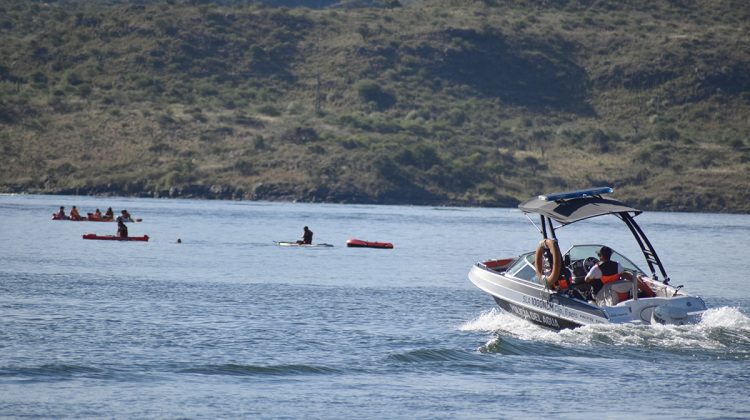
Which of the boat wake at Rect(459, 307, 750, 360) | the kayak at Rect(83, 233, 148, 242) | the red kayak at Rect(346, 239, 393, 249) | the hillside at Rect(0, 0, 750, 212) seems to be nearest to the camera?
the boat wake at Rect(459, 307, 750, 360)

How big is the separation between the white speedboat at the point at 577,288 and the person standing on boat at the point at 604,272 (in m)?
0.14

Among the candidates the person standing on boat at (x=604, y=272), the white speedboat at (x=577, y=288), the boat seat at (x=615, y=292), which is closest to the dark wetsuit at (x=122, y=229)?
the white speedboat at (x=577, y=288)

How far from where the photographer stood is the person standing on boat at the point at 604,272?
2655cm

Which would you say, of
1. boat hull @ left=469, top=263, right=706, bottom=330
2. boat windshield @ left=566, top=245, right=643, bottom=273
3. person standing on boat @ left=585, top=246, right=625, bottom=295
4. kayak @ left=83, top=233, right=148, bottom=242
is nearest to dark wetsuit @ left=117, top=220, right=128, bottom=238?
kayak @ left=83, top=233, right=148, bottom=242

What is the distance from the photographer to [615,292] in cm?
2630

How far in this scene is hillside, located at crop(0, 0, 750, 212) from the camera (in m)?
111

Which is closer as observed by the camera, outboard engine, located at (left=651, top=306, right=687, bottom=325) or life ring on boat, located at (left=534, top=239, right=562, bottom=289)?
outboard engine, located at (left=651, top=306, right=687, bottom=325)

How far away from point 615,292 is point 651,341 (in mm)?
1718

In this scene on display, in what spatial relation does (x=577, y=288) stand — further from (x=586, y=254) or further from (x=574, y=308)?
(x=586, y=254)

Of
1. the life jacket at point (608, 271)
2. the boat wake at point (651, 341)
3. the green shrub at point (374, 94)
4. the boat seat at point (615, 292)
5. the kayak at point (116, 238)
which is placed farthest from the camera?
the green shrub at point (374, 94)

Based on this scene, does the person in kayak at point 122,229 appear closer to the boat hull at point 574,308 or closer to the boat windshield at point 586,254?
the boat hull at point 574,308

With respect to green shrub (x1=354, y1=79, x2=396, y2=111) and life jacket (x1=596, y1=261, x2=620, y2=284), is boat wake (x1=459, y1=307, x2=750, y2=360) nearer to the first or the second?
life jacket (x1=596, y1=261, x2=620, y2=284)

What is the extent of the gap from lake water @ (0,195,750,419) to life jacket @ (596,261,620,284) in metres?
1.61

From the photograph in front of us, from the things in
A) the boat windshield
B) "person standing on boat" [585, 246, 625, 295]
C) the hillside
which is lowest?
"person standing on boat" [585, 246, 625, 295]
